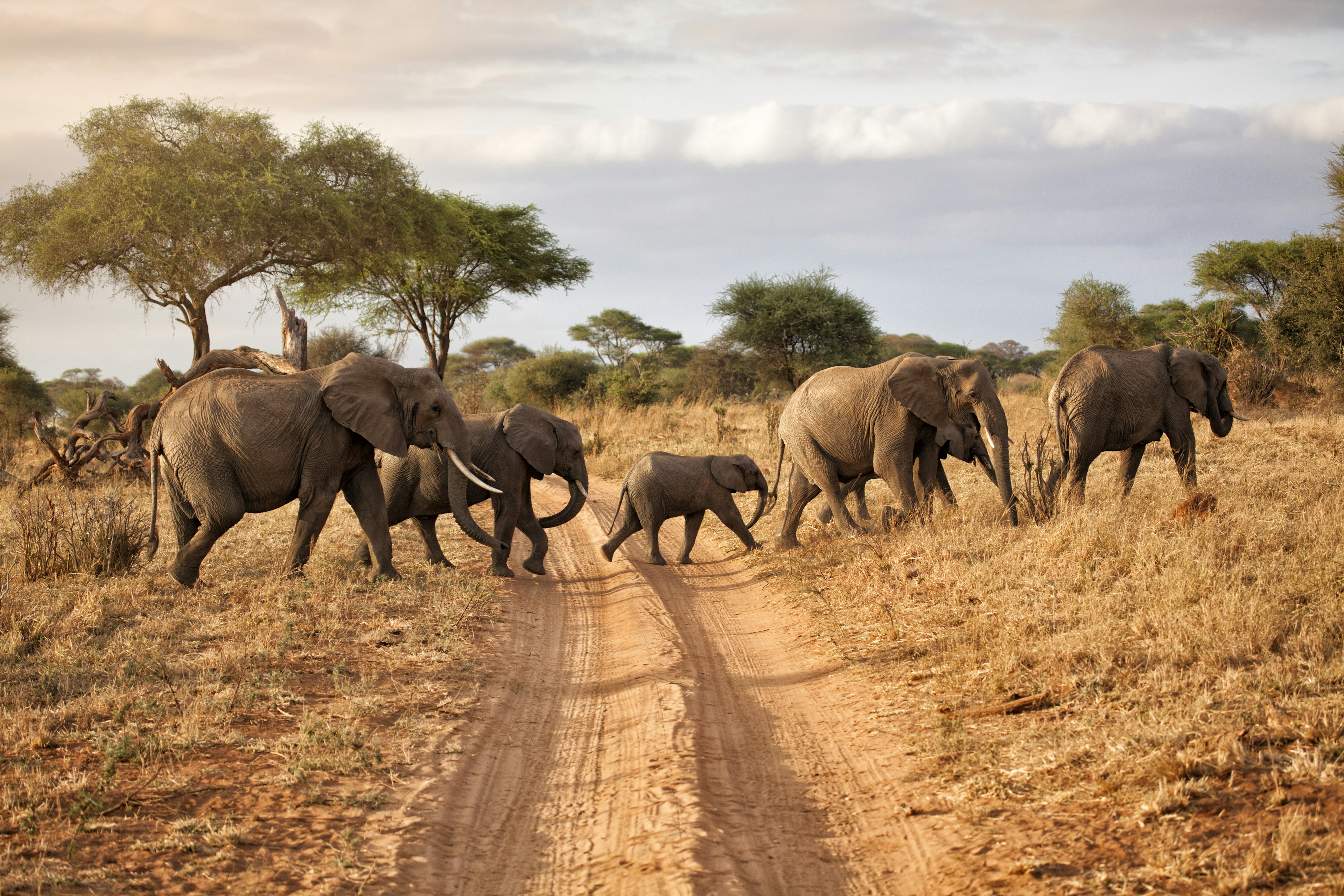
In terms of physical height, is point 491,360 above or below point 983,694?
above

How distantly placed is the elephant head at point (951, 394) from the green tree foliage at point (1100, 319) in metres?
21.1

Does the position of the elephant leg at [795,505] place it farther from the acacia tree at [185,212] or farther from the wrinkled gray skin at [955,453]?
the acacia tree at [185,212]

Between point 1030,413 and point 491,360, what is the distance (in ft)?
127

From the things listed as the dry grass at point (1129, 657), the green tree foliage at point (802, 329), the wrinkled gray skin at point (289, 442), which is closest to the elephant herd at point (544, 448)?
the wrinkled gray skin at point (289, 442)

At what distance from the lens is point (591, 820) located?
4.30 meters

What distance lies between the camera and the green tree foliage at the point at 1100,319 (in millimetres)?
29703

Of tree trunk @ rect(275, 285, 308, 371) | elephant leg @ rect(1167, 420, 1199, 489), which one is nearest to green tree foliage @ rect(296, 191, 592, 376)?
tree trunk @ rect(275, 285, 308, 371)

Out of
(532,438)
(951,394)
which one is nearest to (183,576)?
(532,438)

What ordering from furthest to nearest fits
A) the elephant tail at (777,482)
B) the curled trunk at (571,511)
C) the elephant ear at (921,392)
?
the elephant tail at (777,482) → the curled trunk at (571,511) → the elephant ear at (921,392)

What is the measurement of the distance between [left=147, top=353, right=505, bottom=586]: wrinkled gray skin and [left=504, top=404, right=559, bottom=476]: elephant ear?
109cm

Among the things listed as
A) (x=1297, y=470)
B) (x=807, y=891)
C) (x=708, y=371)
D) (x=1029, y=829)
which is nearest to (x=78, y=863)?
(x=807, y=891)

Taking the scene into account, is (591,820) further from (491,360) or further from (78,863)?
(491,360)

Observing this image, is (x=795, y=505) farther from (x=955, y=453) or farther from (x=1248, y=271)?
(x=1248, y=271)

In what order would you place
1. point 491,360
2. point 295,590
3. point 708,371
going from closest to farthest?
1. point 295,590
2. point 708,371
3. point 491,360
